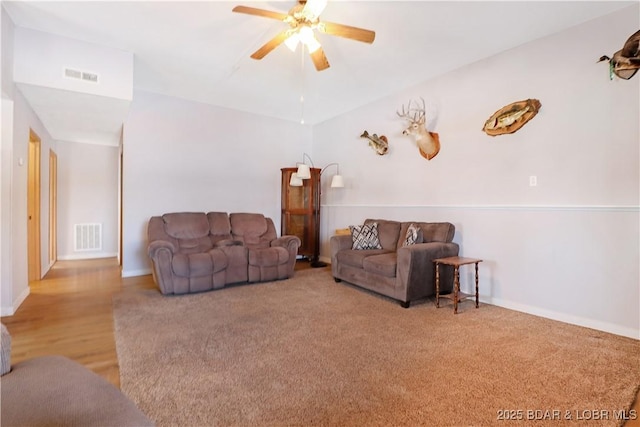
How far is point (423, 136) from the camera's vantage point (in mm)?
3924

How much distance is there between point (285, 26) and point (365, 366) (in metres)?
2.99

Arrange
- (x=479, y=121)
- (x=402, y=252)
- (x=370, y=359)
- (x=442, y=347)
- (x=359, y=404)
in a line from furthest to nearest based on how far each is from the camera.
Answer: (x=479, y=121) → (x=402, y=252) → (x=442, y=347) → (x=370, y=359) → (x=359, y=404)

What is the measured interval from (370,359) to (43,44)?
163 inches

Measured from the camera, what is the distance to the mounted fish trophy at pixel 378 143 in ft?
15.3

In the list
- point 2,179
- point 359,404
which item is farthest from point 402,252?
point 2,179

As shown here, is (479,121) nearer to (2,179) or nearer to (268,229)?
(268,229)

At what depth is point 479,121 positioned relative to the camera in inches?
139

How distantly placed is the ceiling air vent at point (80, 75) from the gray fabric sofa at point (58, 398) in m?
3.04

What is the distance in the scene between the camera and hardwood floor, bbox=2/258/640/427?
2156mm

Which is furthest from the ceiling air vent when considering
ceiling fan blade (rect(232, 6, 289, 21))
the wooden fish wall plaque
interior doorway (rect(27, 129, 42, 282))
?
the wooden fish wall plaque

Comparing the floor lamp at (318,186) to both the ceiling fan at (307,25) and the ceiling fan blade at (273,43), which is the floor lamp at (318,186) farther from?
the ceiling fan at (307,25)

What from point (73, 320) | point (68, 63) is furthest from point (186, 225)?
point (68, 63)

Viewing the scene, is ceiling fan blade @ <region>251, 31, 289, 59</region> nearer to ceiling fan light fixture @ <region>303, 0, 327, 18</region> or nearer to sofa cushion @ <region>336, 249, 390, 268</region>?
ceiling fan light fixture @ <region>303, 0, 327, 18</region>

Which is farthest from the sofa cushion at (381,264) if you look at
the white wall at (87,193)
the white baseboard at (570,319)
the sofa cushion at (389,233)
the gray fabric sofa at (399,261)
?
the white wall at (87,193)
